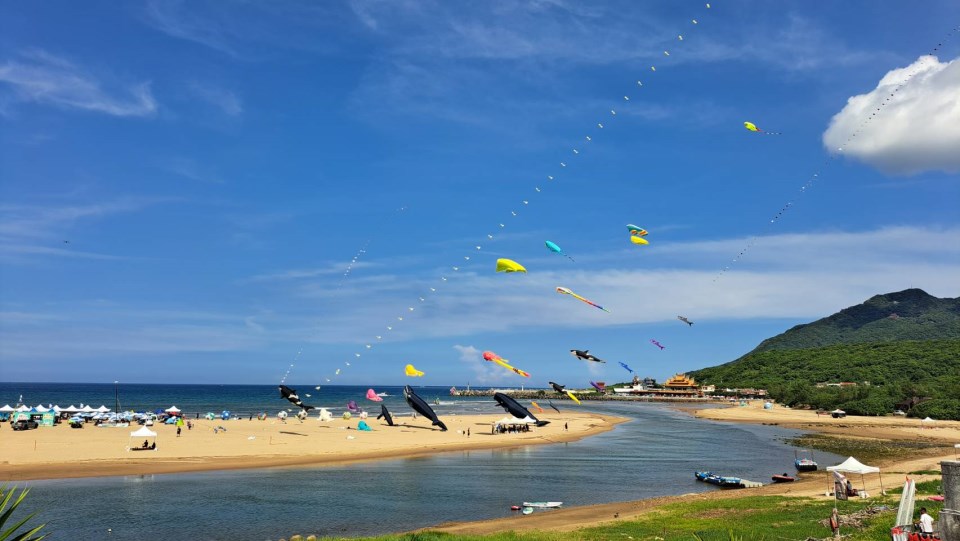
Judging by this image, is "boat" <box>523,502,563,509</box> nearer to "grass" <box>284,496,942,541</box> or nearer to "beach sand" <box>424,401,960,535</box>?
"beach sand" <box>424,401,960,535</box>

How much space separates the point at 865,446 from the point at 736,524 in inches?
1642

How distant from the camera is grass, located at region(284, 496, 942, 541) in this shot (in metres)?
19.1

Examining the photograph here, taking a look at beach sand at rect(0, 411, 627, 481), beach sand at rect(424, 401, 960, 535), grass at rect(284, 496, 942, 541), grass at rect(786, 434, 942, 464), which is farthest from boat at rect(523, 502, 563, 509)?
grass at rect(786, 434, 942, 464)

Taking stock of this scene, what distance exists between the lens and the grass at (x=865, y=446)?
47438mm

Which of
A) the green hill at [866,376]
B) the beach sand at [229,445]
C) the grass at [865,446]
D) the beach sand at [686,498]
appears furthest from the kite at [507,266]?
the green hill at [866,376]

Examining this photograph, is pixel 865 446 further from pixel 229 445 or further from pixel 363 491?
pixel 229 445

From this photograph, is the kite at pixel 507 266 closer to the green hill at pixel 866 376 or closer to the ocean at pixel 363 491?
the ocean at pixel 363 491

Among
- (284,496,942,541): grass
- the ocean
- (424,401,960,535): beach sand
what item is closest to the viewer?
(284,496,942,541): grass

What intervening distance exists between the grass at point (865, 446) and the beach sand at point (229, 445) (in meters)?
22.4

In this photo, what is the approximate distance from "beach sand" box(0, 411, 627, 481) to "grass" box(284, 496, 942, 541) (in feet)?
83.3

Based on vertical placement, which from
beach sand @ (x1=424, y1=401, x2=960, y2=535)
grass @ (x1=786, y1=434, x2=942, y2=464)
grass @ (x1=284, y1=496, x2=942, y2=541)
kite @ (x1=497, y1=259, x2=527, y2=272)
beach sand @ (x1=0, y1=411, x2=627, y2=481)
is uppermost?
kite @ (x1=497, y1=259, x2=527, y2=272)

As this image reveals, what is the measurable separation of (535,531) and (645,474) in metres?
19.4

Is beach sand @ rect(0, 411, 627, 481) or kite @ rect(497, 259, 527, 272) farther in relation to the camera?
beach sand @ rect(0, 411, 627, 481)

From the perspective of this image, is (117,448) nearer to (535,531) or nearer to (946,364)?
(535,531)
